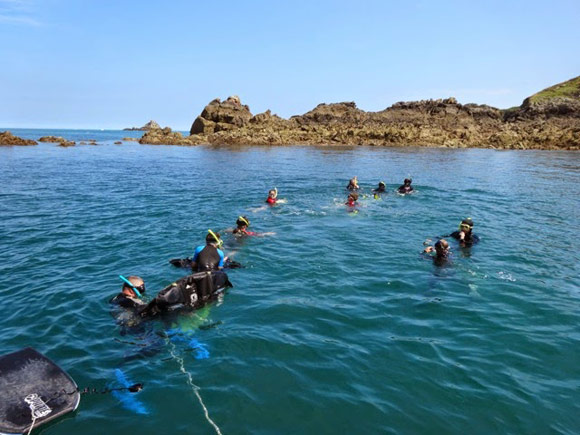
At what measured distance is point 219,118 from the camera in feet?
264

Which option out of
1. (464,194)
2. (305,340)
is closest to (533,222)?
(464,194)

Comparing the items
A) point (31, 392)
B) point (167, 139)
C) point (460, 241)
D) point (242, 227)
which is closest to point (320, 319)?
point (31, 392)

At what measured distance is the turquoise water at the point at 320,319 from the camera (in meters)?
6.20

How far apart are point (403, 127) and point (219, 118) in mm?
38904

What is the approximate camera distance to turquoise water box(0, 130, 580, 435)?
20.3 ft

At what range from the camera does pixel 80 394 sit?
6.36 meters

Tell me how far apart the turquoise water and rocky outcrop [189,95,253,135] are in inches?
2377

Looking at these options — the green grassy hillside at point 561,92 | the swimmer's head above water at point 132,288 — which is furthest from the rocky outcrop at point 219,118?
the green grassy hillside at point 561,92

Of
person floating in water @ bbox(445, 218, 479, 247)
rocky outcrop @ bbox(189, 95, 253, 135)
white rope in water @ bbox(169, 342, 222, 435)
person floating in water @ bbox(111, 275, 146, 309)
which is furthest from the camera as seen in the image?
rocky outcrop @ bbox(189, 95, 253, 135)

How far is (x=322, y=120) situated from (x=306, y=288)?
95.3 meters

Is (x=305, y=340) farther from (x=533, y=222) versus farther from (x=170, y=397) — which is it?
(x=533, y=222)

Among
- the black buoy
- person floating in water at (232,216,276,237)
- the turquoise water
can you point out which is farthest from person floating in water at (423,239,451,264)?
the black buoy

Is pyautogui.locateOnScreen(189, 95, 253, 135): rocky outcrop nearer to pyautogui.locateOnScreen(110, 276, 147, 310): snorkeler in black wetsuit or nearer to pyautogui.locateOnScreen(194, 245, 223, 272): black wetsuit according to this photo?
pyautogui.locateOnScreen(194, 245, 223, 272): black wetsuit

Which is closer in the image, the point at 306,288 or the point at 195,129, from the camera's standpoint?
the point at 306,288
